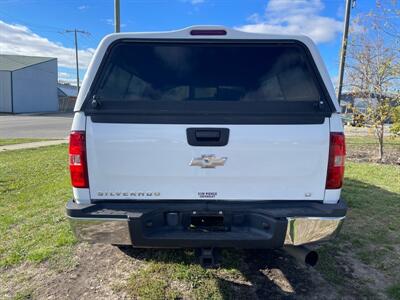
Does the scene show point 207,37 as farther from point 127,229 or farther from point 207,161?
point 127,229

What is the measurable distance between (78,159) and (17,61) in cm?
5617


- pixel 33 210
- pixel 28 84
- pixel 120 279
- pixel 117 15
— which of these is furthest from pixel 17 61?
pixel 120 279

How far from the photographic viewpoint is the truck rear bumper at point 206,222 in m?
2.48

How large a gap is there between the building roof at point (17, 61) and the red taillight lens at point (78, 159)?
49978 millimetres

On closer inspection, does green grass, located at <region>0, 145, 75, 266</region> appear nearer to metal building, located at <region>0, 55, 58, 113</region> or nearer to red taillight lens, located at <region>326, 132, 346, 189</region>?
red taillight lens, located at <region>326, 132, 346, 189</region>

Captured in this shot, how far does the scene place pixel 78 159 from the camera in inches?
98.4

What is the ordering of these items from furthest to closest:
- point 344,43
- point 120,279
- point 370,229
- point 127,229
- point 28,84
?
point 28,84, point 344,43, point 370,229, point 120,279, point 127,229

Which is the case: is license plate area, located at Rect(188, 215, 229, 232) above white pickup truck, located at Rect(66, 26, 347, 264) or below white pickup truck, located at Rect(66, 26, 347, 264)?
below

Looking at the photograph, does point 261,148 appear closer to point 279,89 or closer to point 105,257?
point 279,89

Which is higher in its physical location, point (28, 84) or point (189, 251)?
point (28, 84)

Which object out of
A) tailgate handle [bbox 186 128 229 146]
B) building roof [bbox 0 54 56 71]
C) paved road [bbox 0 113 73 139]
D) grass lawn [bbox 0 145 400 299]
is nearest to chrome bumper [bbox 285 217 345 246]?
tailgate handle [bbox 186 128 229 146]

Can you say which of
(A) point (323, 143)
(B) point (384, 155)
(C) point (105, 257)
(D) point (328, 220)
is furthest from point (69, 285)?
(B) point (384, 155)

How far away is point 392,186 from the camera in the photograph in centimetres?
666

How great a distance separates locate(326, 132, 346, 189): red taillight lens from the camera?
2.52 metres
